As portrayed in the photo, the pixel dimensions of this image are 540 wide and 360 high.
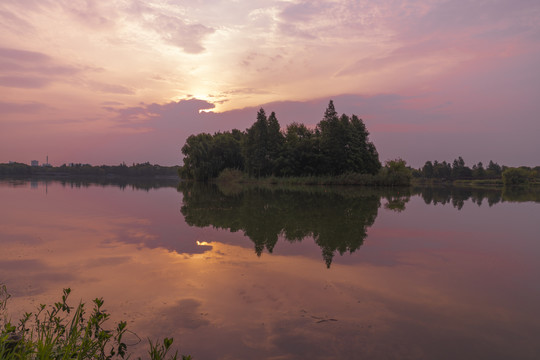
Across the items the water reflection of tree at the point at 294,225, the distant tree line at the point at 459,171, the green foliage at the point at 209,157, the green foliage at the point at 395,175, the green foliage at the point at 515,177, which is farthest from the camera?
the distant tree line at the point at 459,171

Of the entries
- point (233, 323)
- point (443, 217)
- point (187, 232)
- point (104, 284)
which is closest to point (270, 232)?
point (187, 232)

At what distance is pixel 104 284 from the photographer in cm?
614

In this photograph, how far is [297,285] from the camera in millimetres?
6191

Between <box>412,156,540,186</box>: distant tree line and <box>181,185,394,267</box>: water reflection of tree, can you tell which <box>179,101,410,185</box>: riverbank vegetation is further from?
<box>412,156,540,186</box>: distant tree line

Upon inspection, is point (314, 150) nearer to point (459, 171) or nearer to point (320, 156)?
point (320, 156)

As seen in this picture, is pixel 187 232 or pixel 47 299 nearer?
pixel 47 299

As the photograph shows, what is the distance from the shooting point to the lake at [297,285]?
419 centimetres

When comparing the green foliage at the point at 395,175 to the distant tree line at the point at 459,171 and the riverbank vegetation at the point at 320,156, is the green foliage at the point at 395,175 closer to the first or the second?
the riverbank vegetation at the point at 320,156

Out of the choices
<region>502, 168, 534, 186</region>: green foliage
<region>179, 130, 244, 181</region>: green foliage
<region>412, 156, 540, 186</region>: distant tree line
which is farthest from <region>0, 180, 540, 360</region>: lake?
<region>412, 156, 540, 186</region>: distant tree line

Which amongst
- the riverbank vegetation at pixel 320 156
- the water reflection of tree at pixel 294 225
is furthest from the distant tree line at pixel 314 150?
the water reflection of tree at pixel 294 225

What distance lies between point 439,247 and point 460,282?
11.6 feet

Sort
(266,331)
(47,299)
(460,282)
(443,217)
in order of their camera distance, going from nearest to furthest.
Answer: (266,331), (47,299), (460,282), (443,217)

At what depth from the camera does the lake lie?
4.19 m

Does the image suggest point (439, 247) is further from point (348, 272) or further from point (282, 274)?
point (282, 274)
